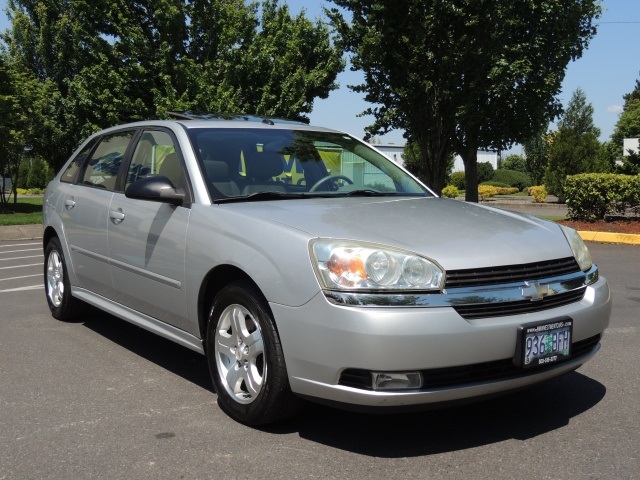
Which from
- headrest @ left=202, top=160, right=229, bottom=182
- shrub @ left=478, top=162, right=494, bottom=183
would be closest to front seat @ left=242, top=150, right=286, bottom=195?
headrest @ left=202, top=160, right=229, bottom=182

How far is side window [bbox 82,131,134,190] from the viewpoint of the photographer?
5516mm

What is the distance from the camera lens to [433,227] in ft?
12.5

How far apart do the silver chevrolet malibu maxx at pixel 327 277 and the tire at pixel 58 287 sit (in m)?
1.14

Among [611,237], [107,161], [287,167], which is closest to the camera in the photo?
[287,167]

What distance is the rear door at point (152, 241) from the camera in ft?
14.3

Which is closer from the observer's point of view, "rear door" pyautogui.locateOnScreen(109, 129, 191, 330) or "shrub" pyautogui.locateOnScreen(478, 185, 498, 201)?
"rear door" pyautogui.locateOnScreen(109, 129, 191, 330)

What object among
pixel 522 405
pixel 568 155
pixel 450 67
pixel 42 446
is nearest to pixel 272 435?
pixel 42 446

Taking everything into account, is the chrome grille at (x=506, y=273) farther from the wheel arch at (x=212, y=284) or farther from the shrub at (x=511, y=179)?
the shrub at (x=511, y=179)

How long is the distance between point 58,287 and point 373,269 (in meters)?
4.01

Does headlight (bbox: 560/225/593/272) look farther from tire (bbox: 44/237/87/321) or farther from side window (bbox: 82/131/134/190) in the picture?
tire (bbox: 44/237/87/321)

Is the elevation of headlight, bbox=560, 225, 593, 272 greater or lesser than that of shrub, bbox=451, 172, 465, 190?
greater

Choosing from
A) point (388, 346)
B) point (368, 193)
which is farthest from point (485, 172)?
point (388, 346)

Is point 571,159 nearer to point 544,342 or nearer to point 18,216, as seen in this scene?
point 18,216

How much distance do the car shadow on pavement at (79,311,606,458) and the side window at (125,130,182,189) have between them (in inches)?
52.7
